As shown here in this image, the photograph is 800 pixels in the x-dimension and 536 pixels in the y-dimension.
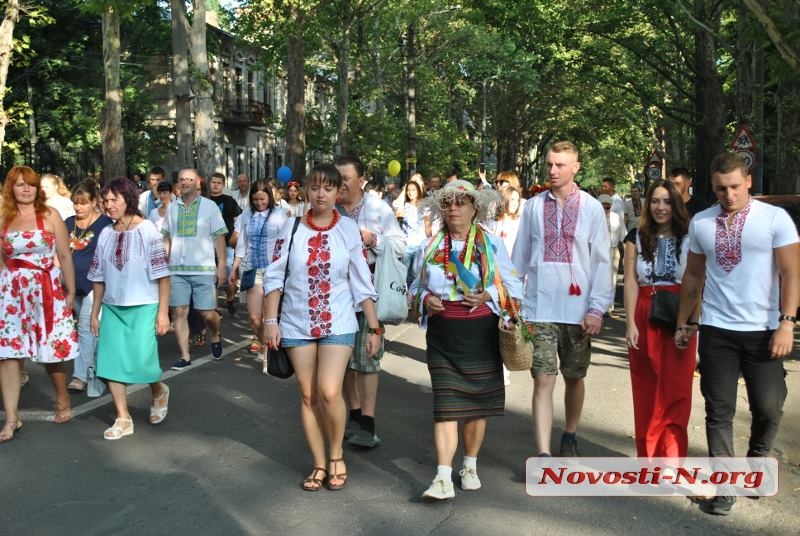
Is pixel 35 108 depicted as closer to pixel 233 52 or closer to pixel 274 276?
pixel 233 52

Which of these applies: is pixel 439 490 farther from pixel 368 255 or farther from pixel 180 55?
pixel 180 55

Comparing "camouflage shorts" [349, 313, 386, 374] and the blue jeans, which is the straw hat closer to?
"camouflage shorts" [349, 313, 386, 374]

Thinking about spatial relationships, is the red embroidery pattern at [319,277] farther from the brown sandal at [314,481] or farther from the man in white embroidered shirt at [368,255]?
the man in white embroidered shirt at [368,255]

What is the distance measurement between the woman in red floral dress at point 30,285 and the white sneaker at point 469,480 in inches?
Result: 124

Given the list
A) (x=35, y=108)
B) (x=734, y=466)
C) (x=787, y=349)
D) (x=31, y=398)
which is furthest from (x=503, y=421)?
(x=35, y=108)

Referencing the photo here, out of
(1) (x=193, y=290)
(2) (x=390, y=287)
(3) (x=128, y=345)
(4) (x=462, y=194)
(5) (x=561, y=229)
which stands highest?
(4) (x=462, y=194)

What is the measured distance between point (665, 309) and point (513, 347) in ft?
3.43

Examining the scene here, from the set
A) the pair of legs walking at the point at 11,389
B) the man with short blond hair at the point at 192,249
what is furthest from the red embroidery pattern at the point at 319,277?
the man with short blond hair at the point at 192,249

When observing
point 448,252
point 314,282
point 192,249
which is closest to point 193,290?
point 192,249

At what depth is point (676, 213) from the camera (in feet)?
19.5

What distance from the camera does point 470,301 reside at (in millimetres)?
5414

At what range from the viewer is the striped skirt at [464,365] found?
5.47 metres

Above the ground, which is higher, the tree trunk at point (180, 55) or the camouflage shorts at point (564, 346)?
the tree trunk at point (180, 55)

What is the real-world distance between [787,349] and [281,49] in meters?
27.8
